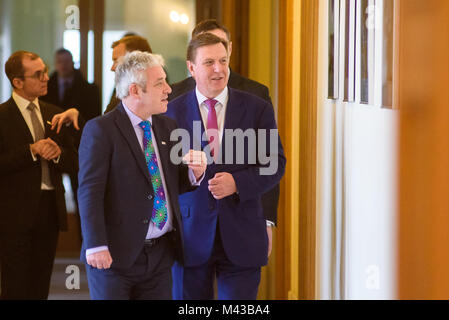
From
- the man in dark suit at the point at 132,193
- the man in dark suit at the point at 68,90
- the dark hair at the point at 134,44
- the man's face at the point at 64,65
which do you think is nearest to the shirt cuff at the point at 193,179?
the man in dark suit at the point at 132,193

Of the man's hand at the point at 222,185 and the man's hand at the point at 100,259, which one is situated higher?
the man's hand at the point at 222,185

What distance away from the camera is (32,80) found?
3.83 meters

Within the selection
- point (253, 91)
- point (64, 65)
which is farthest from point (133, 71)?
point (64, 65)

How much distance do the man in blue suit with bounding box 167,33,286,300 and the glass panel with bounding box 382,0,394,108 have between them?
0.58 metres

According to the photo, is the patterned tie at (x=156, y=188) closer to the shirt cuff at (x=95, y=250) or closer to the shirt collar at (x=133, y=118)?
the shirt collar at (x=133, y=118)

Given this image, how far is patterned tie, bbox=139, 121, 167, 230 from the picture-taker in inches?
104

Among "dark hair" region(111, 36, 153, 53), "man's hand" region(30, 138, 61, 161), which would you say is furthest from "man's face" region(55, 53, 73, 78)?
"dark hair" region(111, 36, 153, 53)

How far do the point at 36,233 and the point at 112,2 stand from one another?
2.82m

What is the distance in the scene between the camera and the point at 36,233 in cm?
376

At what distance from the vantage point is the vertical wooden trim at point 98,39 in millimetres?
5844

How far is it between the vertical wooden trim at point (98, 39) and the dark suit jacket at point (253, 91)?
2624 mm
